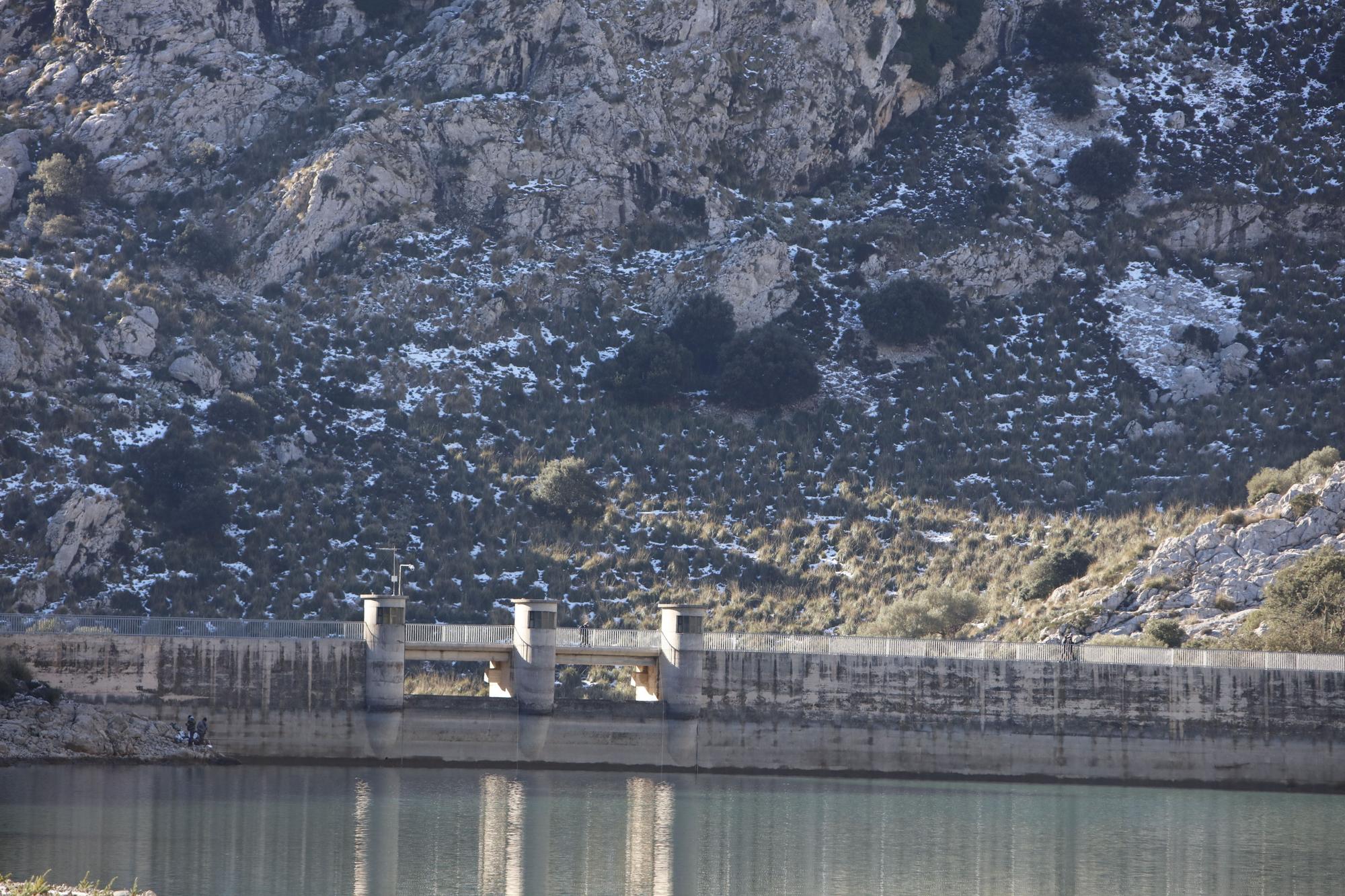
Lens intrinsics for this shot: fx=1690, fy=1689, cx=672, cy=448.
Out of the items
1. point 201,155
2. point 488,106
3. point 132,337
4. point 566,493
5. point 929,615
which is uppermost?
point 488,106

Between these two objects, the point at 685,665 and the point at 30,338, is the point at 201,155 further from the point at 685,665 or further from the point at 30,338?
the point at 685,665

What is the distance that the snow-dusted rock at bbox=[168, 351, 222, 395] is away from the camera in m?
96.1

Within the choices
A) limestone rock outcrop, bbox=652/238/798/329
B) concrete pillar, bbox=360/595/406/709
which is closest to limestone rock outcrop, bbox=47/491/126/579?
concrete pillar, bbox=360/595/406/709

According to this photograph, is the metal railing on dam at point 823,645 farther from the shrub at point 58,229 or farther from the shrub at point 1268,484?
the shrub at point 58,229

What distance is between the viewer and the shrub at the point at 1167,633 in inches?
3002

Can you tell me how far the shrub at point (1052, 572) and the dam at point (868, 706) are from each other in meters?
14.2

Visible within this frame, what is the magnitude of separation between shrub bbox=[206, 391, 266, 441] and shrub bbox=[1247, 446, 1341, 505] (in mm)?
54280

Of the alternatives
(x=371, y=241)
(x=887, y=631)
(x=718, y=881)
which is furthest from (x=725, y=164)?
(x=718, y=881)

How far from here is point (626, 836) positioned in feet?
178

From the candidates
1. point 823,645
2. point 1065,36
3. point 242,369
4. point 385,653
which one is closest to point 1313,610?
point 823,645

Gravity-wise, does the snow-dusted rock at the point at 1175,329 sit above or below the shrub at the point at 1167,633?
above

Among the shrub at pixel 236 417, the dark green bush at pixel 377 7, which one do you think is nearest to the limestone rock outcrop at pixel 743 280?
the shrub at pixel 236 417

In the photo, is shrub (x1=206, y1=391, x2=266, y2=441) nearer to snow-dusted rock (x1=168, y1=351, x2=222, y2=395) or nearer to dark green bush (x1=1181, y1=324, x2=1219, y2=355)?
snow-dusted rock (x1=168, y1=351, x2=222, y2=395)

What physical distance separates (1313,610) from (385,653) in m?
40.4
